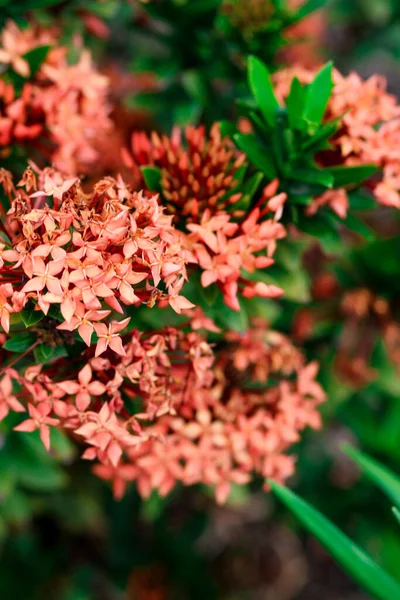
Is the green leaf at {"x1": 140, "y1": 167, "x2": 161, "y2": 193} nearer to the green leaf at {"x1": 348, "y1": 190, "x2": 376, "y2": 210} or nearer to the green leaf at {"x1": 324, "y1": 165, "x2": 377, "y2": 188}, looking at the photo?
the green leaf at {"x1": 324, "y1": 165, "x2": 377, "y2": 188}

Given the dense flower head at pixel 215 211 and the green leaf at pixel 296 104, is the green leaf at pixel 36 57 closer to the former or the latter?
the dense flower head at pixel 215 211

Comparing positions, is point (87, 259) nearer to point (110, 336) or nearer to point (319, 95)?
point (110, 336)

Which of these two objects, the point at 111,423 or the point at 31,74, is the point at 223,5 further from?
the point at 111,423

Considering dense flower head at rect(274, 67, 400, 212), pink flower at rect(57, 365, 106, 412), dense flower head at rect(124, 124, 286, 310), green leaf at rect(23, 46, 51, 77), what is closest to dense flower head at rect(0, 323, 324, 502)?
pink flower at rect(57, 365, 106, 412)

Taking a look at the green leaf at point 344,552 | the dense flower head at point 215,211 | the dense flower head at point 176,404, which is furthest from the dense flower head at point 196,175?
the green leaf at point 344,552

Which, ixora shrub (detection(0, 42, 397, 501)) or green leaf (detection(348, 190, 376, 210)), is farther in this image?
green leaf (detection(348, 190, 376, 210))

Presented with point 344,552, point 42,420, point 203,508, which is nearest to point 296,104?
point 42,420

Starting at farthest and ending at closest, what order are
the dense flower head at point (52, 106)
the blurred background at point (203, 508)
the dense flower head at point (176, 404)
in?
the blurred background at point (203, 508), the dense flower head at point (52, 106), the dense flower head at point (176, 404)
